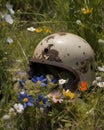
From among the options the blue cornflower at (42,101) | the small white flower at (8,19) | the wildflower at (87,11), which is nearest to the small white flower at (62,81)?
the blue cornflower at (42,101)

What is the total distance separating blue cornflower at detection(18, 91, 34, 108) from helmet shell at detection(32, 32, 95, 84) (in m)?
0.43

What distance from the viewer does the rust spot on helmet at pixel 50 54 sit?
306 centimetres

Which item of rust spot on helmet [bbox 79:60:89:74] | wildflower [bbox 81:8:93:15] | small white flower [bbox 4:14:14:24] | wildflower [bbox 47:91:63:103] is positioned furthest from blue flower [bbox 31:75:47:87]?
wildflower [bbox 81:8:93:15]

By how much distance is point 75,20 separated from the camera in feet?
11.9

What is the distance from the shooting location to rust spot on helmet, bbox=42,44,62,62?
306 cm

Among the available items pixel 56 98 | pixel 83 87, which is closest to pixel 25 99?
pixel 56 98

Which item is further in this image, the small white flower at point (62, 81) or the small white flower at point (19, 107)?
the small white flower at point (62, 81)

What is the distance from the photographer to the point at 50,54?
3.09m

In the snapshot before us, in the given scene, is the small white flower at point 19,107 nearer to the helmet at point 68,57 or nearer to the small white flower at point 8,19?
the helmet at point 68,57

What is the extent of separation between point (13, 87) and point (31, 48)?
0.58m

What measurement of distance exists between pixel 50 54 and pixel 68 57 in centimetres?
12

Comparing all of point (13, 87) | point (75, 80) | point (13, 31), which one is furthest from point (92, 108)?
point (13, 31)

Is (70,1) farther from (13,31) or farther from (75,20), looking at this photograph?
(13,31)

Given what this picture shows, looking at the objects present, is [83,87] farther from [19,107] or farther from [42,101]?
[19,107]
